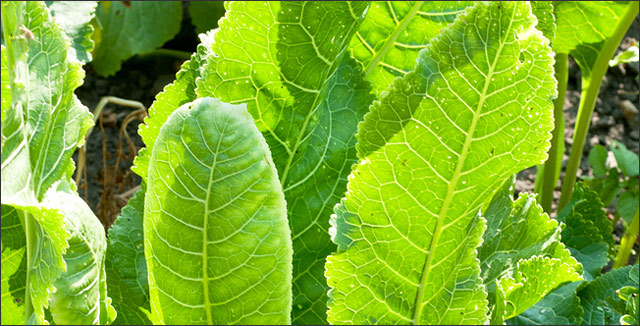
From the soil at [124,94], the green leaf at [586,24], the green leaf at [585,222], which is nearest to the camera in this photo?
the green leaf at [585,222]

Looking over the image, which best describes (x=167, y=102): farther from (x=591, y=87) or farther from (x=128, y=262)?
(x=591, y=87)

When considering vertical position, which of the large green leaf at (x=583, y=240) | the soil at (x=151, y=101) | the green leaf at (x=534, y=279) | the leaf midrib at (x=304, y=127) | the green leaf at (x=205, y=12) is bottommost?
the soil at (x=151, y=101)

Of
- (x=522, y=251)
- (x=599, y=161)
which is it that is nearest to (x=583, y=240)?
(x=522, y=251)

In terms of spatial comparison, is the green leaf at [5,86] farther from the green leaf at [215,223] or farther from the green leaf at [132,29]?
the green leaf at [132,29]

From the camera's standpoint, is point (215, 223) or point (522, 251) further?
point (522, 251)

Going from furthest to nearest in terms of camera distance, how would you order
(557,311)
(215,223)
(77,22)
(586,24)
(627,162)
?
(627,162) < (586,24) < (77,22) < (557,311) < (215,223)

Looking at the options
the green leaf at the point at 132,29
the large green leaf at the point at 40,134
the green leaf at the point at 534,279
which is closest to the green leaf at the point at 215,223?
the large green leaf at the point at 40,134
